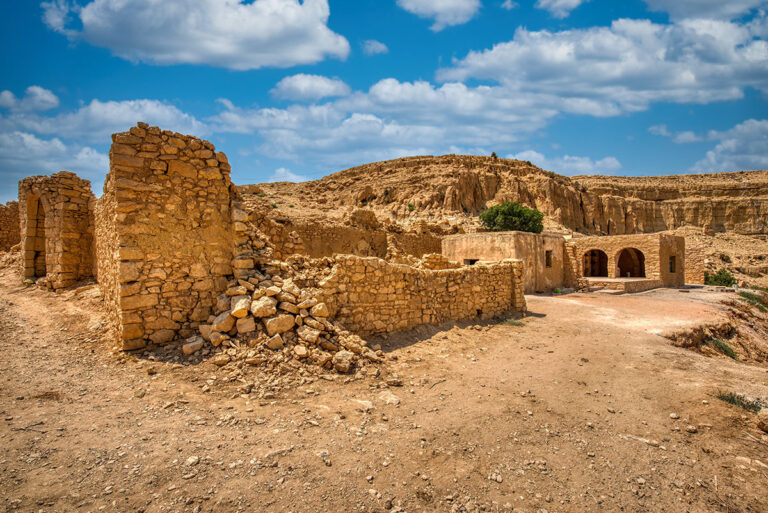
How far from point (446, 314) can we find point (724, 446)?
15.3 ft

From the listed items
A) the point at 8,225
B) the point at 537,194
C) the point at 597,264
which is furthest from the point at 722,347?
the point at 537,194

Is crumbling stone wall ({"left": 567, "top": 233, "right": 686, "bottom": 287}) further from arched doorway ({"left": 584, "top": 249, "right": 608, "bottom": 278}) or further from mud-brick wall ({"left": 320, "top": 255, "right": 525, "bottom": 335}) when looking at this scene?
mud-brick wall ({"left": 320, "top": 255, "right": 525, "bottom": 335})

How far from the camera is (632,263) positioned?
25625 mm

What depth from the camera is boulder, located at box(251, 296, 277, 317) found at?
5.29 meters

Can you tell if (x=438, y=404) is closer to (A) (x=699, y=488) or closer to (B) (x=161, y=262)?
(A) (x=699, y=488)

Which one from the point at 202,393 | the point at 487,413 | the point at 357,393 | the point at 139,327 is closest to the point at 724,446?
the point at 487,413

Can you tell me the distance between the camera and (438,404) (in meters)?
4.55

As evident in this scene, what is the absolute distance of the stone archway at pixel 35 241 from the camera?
9594mm

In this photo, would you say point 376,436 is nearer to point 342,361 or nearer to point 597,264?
point 342,361

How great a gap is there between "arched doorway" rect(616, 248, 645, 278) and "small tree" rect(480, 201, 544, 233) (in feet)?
27.8

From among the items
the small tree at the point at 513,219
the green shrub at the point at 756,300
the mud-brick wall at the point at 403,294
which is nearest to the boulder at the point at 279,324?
the mud-brick wall at the point at 403,294

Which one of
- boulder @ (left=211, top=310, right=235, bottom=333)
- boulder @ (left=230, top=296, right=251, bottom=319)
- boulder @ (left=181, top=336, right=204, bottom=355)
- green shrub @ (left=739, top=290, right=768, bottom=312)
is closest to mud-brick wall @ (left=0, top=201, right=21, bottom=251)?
boulder @ (left=181, top=336, right=204, bottom=355)

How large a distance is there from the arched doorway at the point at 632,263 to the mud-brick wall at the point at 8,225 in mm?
30851

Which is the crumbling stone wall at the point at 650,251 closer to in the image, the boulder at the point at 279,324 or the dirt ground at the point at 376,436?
the dirt ground at the point at 376,436
